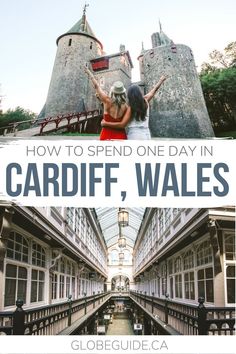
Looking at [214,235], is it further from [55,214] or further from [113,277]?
[113,277]

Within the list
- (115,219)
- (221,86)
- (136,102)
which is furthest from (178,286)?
(221,86)

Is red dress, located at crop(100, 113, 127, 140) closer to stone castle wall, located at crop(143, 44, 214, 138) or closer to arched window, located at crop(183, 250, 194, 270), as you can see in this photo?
arched window, located at crop(183, 250, 194, 270)

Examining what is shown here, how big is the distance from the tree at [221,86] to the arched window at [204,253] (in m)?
5.97

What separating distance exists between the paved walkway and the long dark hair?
503 inches

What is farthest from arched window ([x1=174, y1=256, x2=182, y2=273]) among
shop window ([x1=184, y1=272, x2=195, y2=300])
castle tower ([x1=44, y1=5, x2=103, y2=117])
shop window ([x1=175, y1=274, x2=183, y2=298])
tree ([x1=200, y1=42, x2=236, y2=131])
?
castle tower ([x1=44, y1=5, x2=103, y2=117])

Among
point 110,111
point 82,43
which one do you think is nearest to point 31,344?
point 110,111

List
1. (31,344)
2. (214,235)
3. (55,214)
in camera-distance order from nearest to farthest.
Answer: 1. (31,344)
2. (214,235)
3. (55,214)

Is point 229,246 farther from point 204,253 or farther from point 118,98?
point 118,98

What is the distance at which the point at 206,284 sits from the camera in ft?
12.3

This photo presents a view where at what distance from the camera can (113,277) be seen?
26.6 metres

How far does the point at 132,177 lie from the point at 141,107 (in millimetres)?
393

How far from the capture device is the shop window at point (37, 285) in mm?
4021

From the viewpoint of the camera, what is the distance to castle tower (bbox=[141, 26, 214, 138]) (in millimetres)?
12820

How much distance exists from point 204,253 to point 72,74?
46.8ft
